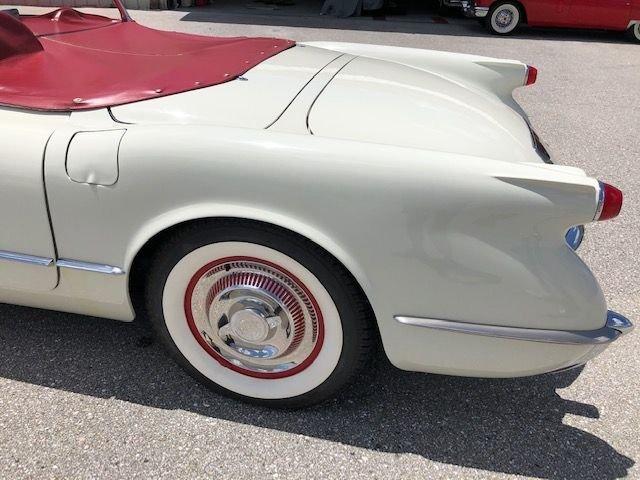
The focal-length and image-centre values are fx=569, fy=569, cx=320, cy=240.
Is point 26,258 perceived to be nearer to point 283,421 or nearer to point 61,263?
point 61,263

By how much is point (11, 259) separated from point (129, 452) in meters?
0.74

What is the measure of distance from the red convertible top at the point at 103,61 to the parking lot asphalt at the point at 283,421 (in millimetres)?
983

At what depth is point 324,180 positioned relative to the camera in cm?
159

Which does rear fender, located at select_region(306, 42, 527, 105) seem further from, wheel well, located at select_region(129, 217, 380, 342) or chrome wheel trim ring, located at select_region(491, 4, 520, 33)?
chrome wheel trim ring, located at select_region(491, 4, 520, 33)

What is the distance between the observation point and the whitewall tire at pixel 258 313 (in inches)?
66.7

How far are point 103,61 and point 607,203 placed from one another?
190 centimetres

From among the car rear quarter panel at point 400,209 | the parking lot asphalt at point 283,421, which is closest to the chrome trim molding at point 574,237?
the car rear quarter panel at point 400,209

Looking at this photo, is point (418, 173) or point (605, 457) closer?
point (418, 173)

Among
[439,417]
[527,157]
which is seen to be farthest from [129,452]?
[527,157]

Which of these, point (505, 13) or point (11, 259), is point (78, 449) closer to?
point (11, 259)

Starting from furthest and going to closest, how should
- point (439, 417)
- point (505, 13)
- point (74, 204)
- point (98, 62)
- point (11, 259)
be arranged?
1. point (505, 13)
2. point (98, 62)
3. point (439, 417)
4. point (11, 259)
5. point (74, 204)

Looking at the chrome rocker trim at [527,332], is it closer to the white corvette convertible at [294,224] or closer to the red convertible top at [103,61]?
the white corvette convertible at [294,224]

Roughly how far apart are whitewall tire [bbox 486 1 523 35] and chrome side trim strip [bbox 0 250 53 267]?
9.43m

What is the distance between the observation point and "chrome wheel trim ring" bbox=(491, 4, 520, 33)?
372 inches
